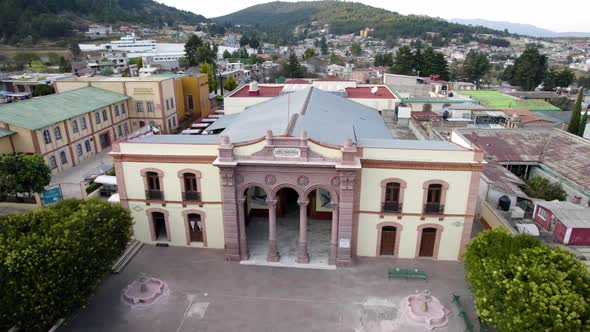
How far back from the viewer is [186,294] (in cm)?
2173

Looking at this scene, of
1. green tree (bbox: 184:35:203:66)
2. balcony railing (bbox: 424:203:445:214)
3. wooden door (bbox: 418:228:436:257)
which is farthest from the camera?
green tree (bbox: 184:35:203:66)

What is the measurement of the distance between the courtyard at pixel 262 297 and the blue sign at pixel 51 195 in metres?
12.1

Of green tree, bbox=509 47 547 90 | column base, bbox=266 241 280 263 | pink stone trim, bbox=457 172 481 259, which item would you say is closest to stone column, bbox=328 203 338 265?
column base, bbox=266 241 280 263

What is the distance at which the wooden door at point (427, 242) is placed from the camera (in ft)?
79.0

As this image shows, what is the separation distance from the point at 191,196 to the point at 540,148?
115 ft

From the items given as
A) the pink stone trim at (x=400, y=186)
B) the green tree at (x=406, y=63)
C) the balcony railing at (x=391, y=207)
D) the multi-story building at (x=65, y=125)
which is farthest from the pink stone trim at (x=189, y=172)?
the green tree at (x=406, y=63)

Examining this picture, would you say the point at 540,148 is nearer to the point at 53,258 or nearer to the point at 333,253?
the point at 333,253

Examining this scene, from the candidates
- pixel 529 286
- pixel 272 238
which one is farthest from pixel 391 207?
pixel 529 286

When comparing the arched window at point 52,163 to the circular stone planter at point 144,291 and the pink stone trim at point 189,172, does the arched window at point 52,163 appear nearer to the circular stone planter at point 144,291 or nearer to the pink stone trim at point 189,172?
the pink stone trim at point 189,172

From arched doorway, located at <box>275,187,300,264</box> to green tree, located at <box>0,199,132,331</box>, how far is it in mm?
10083

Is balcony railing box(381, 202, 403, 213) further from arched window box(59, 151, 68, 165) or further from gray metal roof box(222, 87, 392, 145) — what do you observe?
arched window box(59, 151, 68, 165)

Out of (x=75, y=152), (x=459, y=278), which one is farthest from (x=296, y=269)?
(x=75, y=152)

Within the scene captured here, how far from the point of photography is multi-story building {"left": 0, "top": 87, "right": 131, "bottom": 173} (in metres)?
37.1

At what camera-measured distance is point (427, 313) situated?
65.1ft
